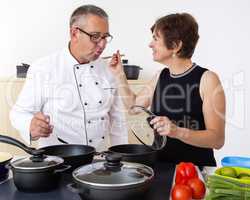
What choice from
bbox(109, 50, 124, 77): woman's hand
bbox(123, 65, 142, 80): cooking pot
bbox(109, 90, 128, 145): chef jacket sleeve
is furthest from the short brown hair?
bbox(123, 65, 142, 80): cooking pot

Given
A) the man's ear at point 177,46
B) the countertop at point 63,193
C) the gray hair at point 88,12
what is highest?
the gray hair at point 88,12

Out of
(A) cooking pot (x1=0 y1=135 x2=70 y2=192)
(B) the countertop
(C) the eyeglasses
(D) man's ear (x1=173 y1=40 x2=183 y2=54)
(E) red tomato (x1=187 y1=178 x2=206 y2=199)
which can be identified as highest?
(C) the eyeglasses

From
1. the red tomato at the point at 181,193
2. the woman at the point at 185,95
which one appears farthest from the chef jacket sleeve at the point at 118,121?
the red tomato at the point at 181,193

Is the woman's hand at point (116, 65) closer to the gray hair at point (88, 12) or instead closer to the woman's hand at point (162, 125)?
the gray hair at point (88, 12)

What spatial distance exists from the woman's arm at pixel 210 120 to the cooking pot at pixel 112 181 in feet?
1.30

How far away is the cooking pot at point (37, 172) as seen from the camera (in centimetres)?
83

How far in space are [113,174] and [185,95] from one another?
74 centimetres

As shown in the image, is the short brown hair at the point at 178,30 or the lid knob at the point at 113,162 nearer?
the lid knob at the point at 113,162

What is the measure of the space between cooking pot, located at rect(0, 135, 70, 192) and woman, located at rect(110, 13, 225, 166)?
55 centimetres

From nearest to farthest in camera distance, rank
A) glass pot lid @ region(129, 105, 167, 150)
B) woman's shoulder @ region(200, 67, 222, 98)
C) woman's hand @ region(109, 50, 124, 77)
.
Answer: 1. glass pot lid @ region(129, 105, 167, 150)
2. woman's shoulder @ region(200, 67, 222, 98)
3. woman's hand @ region(109, 50, 124, 77)

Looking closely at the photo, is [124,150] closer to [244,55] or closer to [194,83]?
[194,83]

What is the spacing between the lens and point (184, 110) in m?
1.42

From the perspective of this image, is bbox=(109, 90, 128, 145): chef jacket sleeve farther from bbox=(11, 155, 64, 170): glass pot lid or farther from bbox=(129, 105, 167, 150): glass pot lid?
bbox=(11, 155, 64, 170): glass pot lid

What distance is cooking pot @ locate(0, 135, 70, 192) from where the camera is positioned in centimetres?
83
